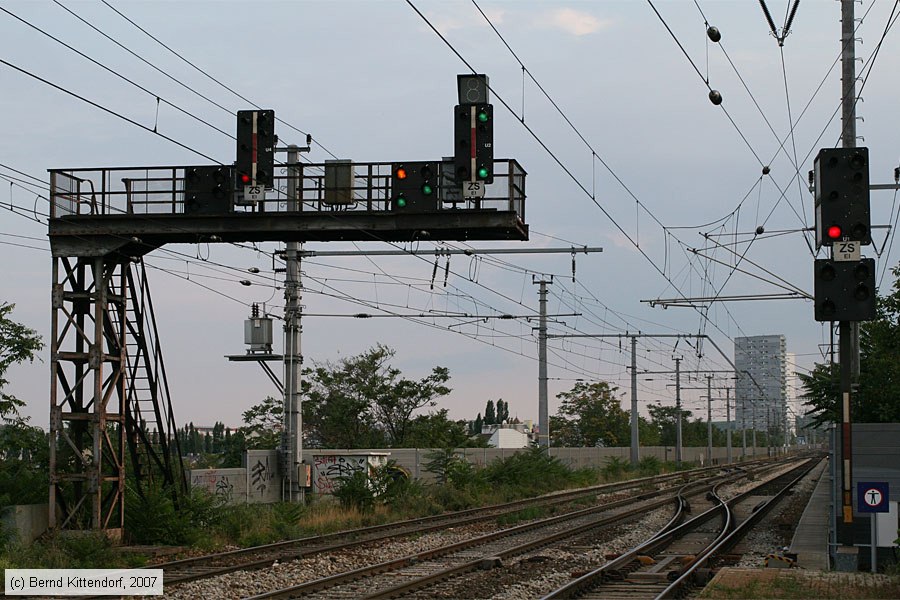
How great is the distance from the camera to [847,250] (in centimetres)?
1652

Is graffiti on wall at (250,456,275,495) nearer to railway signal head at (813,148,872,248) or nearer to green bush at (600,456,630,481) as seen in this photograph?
railway signal head at (813,148,872,248)

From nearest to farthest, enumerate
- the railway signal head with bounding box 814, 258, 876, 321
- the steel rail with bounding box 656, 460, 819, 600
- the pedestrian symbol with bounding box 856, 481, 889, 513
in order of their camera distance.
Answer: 1. the steel rail with bounding box 656, 460, 819, 600
2. the railway signal head with bounding box 814, 258, 876, 321
3. the pedestrian symbol with bounding box 856, 481, 889, 513

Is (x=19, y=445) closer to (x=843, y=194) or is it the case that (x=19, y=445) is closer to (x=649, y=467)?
(x=843, y=194)

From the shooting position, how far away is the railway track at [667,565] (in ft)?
52.5

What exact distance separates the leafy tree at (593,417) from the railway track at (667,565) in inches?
2912

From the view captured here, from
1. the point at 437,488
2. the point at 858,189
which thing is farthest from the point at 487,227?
the point at 437,488

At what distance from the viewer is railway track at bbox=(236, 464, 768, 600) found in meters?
16.2

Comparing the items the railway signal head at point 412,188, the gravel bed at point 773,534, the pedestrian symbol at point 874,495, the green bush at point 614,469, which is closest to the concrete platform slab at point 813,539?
the gravel bed at point 773,534

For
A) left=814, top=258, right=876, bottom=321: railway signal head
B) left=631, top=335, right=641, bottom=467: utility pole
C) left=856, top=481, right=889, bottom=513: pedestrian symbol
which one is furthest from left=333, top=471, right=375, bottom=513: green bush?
left=631, top=335, right=641, bottom=467: utility pole

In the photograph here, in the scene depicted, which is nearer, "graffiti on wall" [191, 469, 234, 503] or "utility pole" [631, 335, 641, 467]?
"graffiti on wall" [191, 469, 234, 503]

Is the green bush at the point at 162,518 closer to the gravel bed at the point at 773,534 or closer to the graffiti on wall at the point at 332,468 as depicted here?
the gravel bed at the point at 773,534

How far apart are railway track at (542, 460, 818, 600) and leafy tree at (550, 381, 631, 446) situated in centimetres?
7397

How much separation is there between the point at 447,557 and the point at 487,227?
23.7ft

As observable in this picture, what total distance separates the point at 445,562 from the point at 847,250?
30.8 ft
